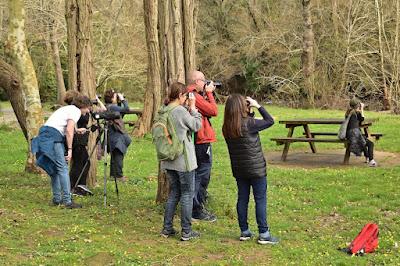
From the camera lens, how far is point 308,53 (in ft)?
113

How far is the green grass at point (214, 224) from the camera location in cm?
632

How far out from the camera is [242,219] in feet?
23.1

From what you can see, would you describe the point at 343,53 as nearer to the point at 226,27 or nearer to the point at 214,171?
the point at 226,27

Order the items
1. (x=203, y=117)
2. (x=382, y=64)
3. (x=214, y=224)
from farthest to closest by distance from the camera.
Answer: (x=382, y=64)
(x=214, y=224)
(x=203, y=117)

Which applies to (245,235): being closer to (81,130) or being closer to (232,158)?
(232,158)

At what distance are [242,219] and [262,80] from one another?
32.4 m

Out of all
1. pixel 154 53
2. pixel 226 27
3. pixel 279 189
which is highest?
pixel 226 27

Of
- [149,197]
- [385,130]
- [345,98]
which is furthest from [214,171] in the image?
[345,98]

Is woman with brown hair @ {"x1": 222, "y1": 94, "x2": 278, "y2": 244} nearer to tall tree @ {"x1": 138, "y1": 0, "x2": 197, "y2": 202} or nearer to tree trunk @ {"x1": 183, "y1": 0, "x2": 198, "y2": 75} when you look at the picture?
tall tree @ {"x1": 138, "y1": 0, "x2": 197, "y2": 202}

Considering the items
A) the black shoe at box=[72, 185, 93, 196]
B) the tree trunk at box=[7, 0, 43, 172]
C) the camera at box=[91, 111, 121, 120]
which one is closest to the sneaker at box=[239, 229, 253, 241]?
the camera at box=[91, 111, 121, 120]

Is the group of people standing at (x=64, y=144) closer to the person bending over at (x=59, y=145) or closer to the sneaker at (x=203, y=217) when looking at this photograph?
the person bending over at (x=59, y=145)

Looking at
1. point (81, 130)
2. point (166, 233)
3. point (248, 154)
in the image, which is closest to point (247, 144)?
point (248, 154)

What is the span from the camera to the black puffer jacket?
671 centimetres

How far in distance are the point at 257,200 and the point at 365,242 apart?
4.28ft
